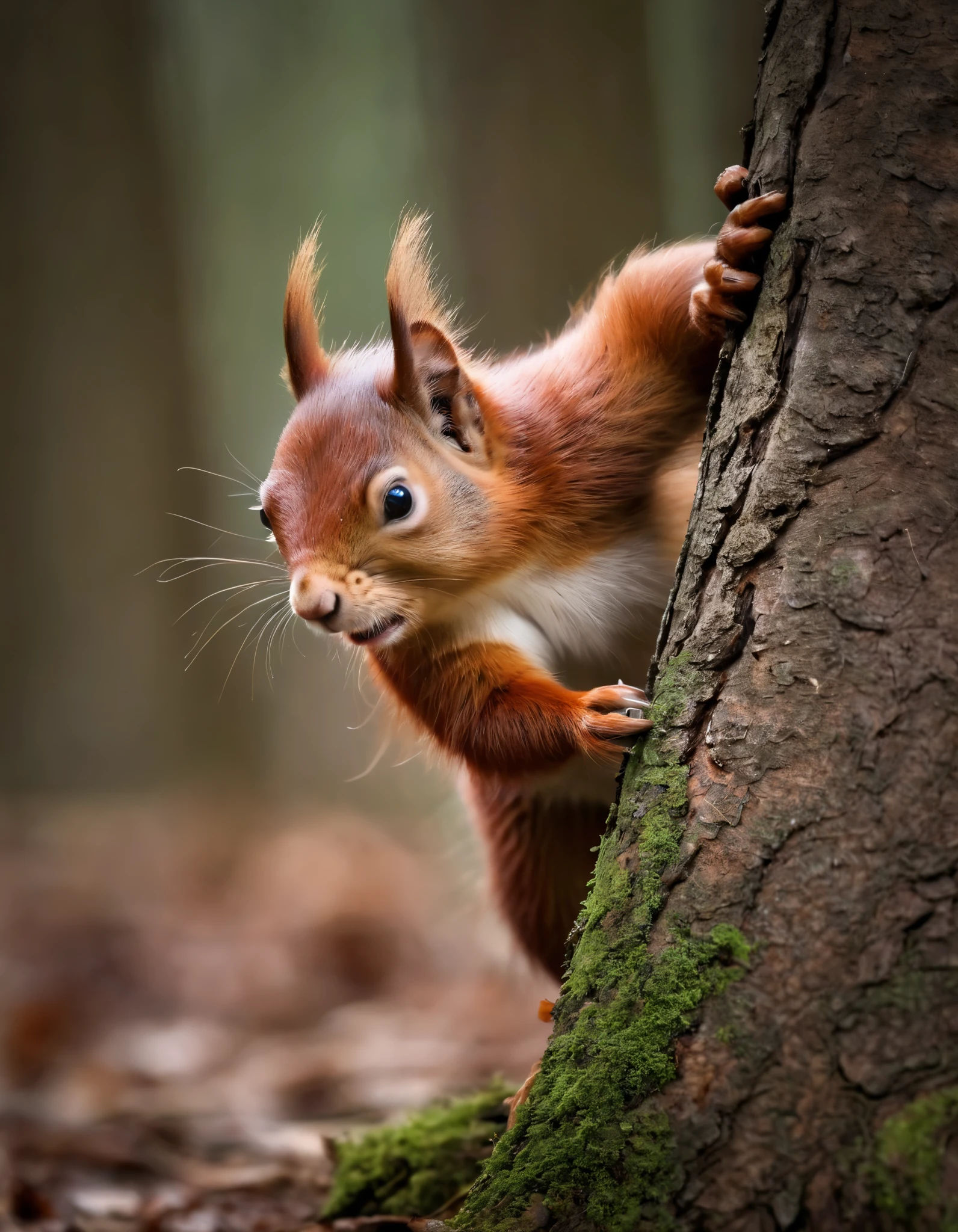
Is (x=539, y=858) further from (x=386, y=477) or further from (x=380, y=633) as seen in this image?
(x=386, y=477)

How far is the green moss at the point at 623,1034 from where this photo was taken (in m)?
1.34

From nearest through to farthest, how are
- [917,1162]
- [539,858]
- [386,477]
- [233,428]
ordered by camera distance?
[917,1162], [386,477], [539,858], [233,428]

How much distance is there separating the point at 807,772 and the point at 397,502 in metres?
0.99

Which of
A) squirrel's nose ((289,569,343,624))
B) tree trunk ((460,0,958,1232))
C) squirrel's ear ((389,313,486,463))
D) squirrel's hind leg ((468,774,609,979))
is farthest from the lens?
squirrel's hind leg ((468,774,609,979))

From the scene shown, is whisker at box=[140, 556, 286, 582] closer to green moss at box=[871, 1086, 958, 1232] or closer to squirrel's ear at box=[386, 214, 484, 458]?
squirrel's ear at box=[386, 214, 484, 458]

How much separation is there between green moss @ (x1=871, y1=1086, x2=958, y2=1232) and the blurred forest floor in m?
1.55

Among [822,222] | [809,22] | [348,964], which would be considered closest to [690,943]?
[822,222]

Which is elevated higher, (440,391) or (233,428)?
(233,428)

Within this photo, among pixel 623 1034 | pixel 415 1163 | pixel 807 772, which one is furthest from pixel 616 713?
pixel 415 1163

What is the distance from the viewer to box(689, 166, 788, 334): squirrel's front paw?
167 centimetres

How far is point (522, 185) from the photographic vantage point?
505 centimetres

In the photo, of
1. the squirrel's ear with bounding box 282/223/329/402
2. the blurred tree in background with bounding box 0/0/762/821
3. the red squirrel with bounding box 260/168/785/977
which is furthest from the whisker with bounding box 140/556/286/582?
the blurred tree in background with bounding box 0/0/762/821

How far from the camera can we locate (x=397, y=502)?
2.03 m

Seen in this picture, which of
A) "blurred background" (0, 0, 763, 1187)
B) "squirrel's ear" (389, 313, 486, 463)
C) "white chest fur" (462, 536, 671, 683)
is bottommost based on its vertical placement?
"white chest fur" (462, 536, 671, 683)
